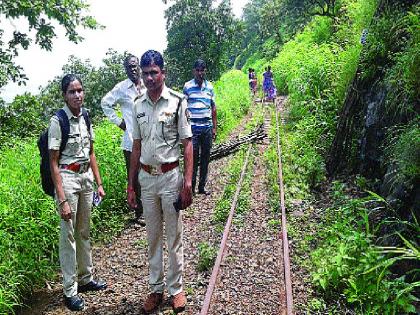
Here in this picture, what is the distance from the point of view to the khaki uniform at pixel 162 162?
352cm

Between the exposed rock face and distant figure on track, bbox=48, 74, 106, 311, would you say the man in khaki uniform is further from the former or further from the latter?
the exposed rock face

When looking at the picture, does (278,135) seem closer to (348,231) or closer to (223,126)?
(223,126)

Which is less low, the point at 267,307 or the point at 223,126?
the point at 223,126

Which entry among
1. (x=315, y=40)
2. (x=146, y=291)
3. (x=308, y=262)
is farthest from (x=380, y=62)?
(x=315, y=40)

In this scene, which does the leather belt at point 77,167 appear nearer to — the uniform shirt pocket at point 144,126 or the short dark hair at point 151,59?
the uniform shirt pocket at point 144,126

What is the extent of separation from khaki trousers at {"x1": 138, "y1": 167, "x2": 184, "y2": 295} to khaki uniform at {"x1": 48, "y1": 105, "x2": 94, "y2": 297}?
0.68 metres

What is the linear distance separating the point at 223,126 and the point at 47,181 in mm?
10232

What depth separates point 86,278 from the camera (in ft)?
13.8

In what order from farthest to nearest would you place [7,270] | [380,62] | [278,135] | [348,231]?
1. [278,135]
2. [380,62]
3. [348,231]
4. [7,270]

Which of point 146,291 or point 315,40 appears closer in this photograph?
point 146,291

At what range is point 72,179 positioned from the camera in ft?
12.4

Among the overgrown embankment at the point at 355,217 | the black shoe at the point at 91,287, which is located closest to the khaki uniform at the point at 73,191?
the black shoe at the point at 91,287

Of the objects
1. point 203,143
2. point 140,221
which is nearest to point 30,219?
point 140,221

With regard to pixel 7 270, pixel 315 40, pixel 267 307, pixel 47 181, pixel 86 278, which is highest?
pixel 315 40
